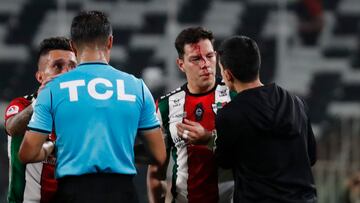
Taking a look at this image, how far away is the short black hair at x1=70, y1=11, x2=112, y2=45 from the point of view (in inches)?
191

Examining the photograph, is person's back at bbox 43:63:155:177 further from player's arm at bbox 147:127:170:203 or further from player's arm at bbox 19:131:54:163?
player's arm at bbox 147:127:170:203

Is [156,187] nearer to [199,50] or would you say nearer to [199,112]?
[199,112]

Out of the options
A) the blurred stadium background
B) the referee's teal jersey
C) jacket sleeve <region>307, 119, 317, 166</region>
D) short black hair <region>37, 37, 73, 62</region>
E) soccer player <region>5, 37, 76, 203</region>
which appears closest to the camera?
the referee's teal jersey

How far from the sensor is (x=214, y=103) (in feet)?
19.9

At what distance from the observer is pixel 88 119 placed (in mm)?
4738

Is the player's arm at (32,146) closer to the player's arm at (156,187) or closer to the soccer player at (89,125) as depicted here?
the soccer player at (89,125)

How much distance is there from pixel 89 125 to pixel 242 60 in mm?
992

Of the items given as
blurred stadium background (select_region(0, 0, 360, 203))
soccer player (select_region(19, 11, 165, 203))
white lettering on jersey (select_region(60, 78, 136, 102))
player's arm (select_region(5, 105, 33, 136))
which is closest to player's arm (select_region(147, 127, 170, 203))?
player's arm (select_region(5, 105, 33, 136))

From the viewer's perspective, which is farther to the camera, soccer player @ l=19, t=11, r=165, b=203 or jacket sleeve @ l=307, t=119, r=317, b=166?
jacket sleeve @ l=307, t=119, r=317, b=166

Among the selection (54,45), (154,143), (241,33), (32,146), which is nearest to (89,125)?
(32,146)

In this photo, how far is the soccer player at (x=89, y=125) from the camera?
474cm

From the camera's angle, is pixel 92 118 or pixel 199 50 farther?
pixel 199 50

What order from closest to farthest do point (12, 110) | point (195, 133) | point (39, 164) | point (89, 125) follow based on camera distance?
point (89, 125) < point (195, 133) < point (12, 110) < point (39, 164)

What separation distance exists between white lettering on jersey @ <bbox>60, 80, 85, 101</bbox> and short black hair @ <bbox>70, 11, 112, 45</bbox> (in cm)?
22
